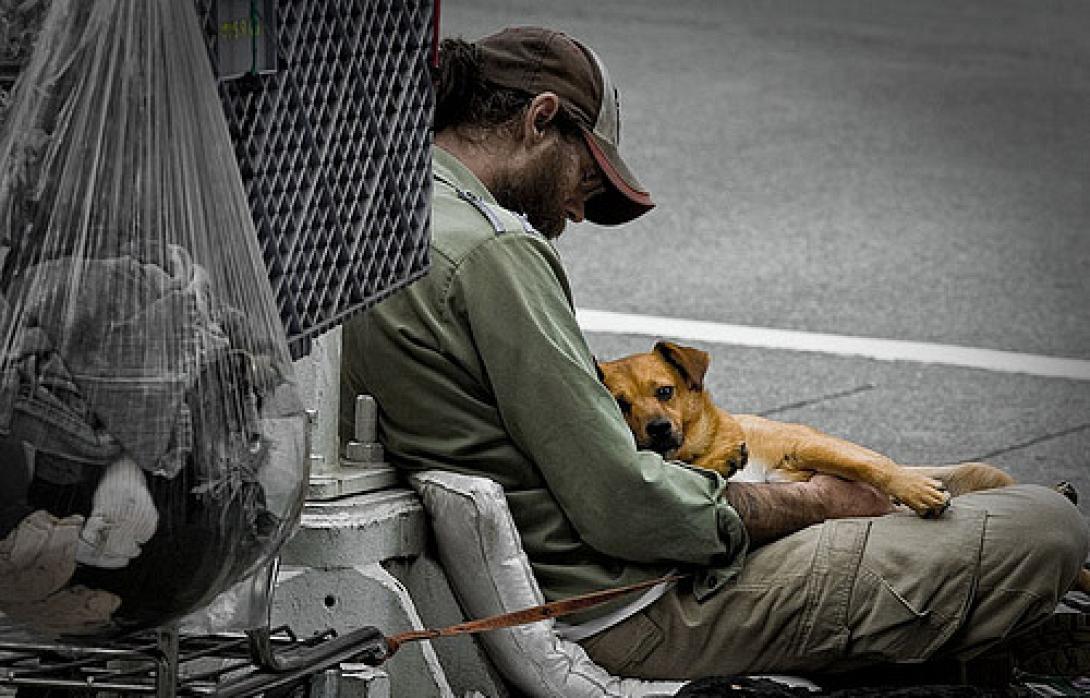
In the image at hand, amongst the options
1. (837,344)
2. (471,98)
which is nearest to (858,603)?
(471,98)

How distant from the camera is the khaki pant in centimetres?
395

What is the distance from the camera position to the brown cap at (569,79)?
4.15m

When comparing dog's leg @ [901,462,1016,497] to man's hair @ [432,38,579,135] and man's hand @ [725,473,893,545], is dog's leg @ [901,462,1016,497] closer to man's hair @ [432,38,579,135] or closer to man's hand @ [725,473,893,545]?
man's hand @ [725,473,893,545]

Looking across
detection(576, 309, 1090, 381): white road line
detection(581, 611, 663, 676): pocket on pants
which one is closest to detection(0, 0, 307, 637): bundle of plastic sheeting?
detection(581, 611, 663, 676): pocket on pants

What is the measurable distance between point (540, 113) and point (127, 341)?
1.84 metres

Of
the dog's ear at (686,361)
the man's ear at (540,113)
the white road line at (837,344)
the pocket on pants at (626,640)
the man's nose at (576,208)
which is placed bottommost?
the white road line at (837,344)

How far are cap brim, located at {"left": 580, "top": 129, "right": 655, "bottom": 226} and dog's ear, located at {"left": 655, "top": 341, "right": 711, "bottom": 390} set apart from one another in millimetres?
280

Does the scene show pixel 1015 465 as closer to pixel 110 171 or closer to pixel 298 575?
pixel 298 575

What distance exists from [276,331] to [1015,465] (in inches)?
182

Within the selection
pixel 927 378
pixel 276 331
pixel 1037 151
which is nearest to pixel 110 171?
pixel 276 331

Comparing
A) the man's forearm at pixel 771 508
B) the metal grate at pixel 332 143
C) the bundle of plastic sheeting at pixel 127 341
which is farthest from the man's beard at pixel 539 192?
the bundle of plastic sheeting at pixel 127 341

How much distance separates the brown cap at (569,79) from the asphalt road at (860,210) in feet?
8.75

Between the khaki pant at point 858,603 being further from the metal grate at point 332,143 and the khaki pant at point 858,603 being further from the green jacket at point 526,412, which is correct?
the metal grate at point 332,143

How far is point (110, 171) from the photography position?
245cm
